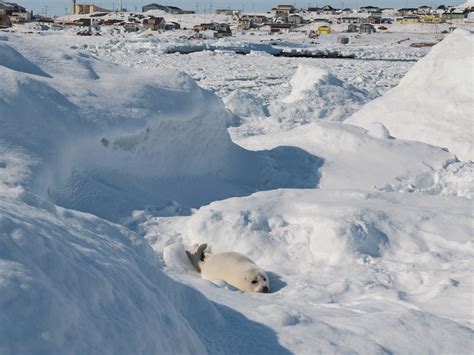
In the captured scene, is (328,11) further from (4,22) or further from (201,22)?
(4,22)

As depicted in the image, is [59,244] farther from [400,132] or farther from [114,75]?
[400,132]

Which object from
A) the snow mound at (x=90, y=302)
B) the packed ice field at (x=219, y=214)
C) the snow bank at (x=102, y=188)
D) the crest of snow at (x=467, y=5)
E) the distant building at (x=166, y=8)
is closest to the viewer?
the snow mound at (x=90, y=302)

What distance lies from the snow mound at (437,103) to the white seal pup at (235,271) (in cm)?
459

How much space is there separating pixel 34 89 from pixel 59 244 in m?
4.46

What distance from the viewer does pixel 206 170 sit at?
812 cm

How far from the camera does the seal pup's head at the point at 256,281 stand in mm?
5113

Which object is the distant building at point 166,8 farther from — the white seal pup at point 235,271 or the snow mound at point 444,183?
the white seal pup at point 235,271

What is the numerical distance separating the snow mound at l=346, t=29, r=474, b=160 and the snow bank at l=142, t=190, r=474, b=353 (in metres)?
2.94

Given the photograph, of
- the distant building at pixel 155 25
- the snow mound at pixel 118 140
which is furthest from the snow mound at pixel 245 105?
the distant building at pixel 155 25

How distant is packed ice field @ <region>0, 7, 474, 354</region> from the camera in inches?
99.7

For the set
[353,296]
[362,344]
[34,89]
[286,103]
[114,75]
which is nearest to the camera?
[362,344]

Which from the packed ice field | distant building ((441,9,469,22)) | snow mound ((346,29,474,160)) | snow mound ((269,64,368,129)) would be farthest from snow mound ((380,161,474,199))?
distant building ((441,9,469,22))

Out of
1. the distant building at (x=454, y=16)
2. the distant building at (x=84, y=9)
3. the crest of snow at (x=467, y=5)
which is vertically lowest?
the distant building at (x=84, y=9)

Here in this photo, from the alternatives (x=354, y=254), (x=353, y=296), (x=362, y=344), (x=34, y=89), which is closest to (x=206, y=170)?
(x=34, y=89)
